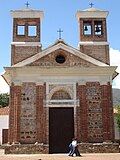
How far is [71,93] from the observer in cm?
2503

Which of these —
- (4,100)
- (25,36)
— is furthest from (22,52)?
(4,100)

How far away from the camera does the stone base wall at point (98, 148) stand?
23.7 meters

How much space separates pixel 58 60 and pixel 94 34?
4099 mm

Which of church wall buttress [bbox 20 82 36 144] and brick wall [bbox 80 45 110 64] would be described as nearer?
church wall buttress [bbox 20 82 36 144]

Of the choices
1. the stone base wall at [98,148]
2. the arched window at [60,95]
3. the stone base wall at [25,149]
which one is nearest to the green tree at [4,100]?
the arched window at [60,95]

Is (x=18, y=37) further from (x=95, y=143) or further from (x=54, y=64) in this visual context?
(x=95, y=143)

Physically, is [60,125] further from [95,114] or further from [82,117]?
[95,114]

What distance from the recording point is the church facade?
2439 cm

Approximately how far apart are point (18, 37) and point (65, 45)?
4178 mm

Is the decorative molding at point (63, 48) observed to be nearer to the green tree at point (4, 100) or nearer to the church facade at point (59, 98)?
the church facade at point (59, 98)

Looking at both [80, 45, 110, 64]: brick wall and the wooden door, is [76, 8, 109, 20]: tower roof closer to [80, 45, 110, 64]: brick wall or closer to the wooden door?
[80, 45, 110, 64]: brick wall

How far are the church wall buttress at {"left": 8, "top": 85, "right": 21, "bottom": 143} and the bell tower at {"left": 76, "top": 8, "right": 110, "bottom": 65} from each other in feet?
21.9

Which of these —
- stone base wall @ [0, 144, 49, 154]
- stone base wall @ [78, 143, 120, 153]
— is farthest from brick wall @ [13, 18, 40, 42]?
stone base wall @ [78, 143, 120, 153]

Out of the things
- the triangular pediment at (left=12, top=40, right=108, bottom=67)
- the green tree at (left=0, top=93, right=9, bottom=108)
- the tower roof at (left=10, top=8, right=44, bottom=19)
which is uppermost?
the tower roof at (left=10, top=8, right=44, bottom=19)
